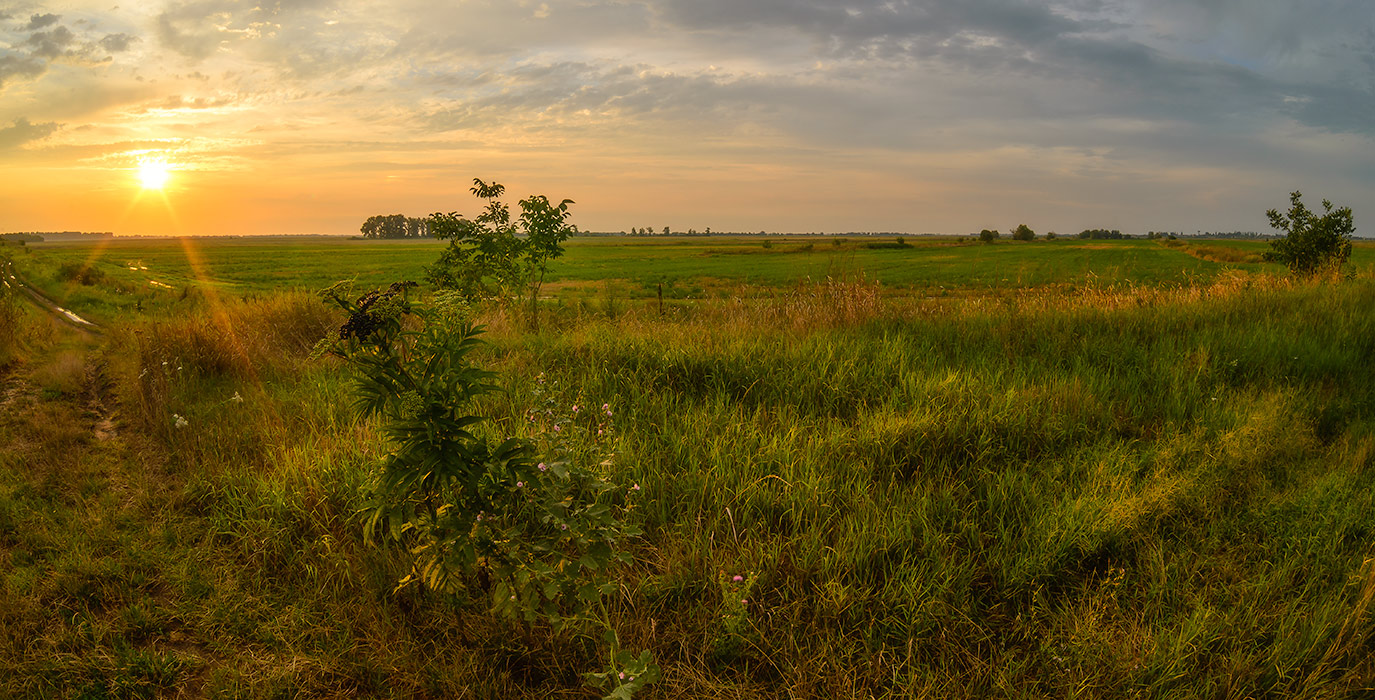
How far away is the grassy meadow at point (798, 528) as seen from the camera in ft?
9.27

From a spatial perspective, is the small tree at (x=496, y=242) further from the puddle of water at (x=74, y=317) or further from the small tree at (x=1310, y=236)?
the small tree at (x=1310, y=236)

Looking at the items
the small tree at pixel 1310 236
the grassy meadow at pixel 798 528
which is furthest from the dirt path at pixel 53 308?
the small tree at pixel 1310 236

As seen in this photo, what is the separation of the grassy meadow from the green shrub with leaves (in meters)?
0.31

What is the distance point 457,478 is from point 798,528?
1783 mm

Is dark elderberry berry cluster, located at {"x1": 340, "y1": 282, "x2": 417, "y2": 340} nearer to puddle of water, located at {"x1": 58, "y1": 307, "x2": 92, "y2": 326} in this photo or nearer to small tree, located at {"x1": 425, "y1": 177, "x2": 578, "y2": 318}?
small tree, located at {"x1": 425, "y1": 177, "x2": 578, "y2": 318}

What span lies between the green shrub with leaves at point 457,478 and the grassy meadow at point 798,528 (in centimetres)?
31

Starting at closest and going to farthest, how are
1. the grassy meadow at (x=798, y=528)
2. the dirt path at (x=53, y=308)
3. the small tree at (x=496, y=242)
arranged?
the grassy meadow at (x=798, y=528) < the small tree at (x=496, y=242) < the dirt path at (x=53, y=308)

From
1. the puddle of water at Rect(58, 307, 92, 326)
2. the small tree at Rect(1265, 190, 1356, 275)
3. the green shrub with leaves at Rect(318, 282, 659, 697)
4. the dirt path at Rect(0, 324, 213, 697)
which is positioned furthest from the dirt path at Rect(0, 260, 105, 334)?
the small tree at Rect(1265, 190, 1356, 275)

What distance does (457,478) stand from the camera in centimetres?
271

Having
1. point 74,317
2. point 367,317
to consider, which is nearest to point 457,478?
point 367,317

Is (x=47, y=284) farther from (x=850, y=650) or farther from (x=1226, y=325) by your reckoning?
(x=1226, y=325)

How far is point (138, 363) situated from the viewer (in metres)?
7.40

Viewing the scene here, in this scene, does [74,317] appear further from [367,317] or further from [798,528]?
[798,528]

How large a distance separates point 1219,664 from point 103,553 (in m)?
5.66
